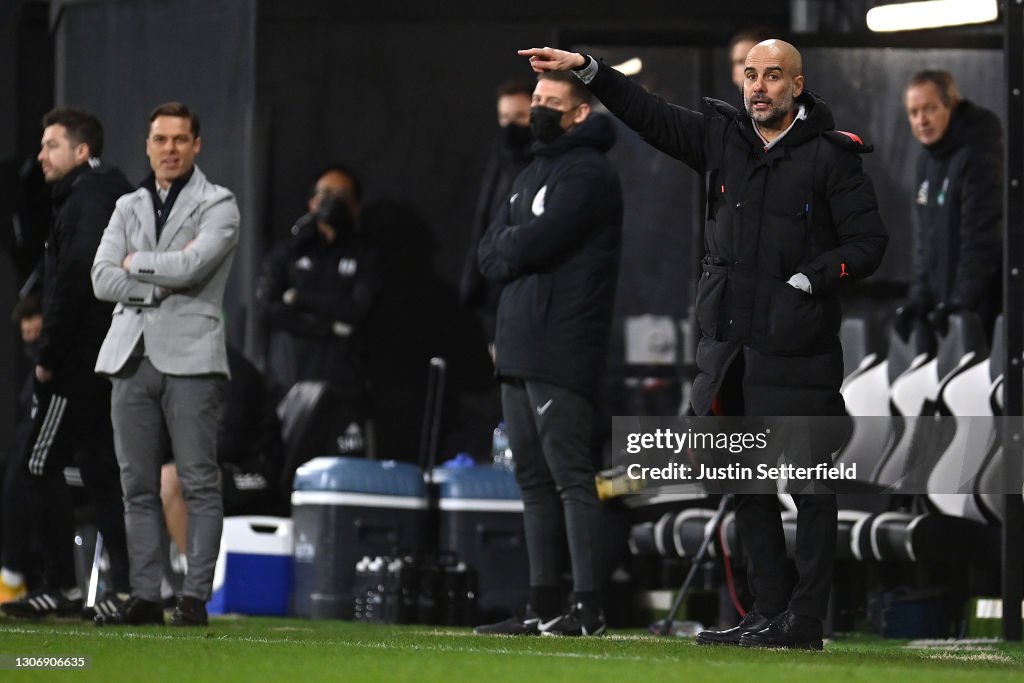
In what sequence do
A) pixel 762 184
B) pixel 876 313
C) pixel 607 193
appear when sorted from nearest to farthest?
pixel 762 184
pixel 607 193
pixel 876 313

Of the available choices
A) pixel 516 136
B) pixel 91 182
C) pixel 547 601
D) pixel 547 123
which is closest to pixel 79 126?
pixel 91 182

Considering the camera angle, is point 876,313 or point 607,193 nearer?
point 607,193

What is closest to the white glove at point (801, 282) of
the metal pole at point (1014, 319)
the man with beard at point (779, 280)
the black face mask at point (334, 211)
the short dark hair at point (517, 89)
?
the man with beard at point (779, 280)

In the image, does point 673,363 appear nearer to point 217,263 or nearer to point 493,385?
point 493,385

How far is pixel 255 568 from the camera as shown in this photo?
9.04 meters

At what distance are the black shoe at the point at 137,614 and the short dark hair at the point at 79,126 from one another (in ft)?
6.50

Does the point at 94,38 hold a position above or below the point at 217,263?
above

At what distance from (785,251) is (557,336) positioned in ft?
4.17

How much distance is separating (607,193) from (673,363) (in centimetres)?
381

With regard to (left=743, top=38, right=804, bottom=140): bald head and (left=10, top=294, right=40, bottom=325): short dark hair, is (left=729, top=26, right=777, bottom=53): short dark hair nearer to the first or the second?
(left=743, top=38, right=804, bottom=140): bald head

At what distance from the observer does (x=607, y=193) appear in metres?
6.91

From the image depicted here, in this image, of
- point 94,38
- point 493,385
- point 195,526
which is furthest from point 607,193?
point 94,38

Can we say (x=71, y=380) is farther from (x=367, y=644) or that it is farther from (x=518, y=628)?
(x=367, y=644)
